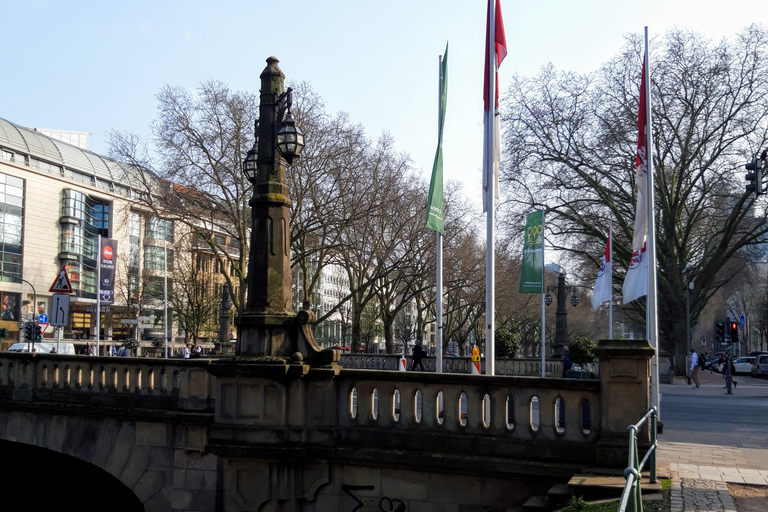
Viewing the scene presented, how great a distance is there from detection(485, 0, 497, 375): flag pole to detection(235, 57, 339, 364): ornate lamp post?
337 cm

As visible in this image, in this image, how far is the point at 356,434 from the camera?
1020cm

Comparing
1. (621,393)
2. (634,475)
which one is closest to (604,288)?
(621,393)

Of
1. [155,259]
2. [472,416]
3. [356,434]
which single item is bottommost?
[356,434]

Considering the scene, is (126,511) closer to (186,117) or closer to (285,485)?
(285,485)

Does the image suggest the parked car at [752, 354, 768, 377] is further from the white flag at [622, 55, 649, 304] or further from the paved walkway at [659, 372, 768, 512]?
the paved walkway at [659, 372, 768, 512]

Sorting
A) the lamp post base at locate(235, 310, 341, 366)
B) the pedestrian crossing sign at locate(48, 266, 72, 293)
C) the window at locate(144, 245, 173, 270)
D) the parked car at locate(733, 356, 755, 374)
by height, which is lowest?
the parked car at locate(733, 356, 755, 374)

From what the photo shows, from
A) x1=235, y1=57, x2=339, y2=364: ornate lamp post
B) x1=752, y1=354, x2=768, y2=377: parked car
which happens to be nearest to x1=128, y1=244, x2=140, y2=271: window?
x1=752, y1=354, x2=768, y2=377: parked car

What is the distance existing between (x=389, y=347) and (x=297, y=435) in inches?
1446

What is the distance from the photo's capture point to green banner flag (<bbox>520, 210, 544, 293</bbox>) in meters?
19.6

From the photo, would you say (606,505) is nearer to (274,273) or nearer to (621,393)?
(621,393)

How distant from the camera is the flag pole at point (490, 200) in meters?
12.8

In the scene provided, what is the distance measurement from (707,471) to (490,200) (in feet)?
19.8

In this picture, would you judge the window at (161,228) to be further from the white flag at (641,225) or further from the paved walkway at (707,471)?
the paved walkway at (707,471)

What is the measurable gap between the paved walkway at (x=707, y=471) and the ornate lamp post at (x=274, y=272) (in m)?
4.71
